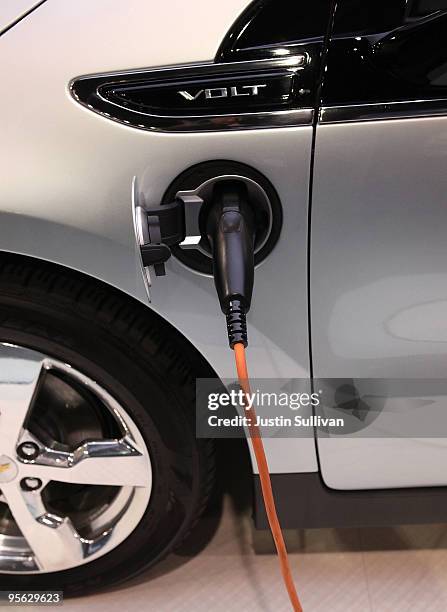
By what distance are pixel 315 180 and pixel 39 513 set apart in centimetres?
58

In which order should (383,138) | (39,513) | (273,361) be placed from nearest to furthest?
(383,138) < (273,361) < (39,513)

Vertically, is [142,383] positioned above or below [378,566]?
above

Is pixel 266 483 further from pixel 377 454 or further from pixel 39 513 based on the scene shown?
pixel 39 513

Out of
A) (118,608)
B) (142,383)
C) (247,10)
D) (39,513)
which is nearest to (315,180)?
(247,10)

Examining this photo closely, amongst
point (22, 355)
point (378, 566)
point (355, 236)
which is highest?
point (355, 236)

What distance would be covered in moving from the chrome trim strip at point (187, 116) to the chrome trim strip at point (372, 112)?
0.02 meters

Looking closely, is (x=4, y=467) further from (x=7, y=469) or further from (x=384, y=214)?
(x=384, y=214)

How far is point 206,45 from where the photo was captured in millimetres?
744

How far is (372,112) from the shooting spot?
0.74 m

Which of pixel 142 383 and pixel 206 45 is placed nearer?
pixel 206 45

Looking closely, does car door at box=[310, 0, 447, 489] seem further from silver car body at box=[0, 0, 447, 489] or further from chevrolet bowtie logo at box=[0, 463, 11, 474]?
chevrolet bowtie logo at box=[0, 463, 11, 474]

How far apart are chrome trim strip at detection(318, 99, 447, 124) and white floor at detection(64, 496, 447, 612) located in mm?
698

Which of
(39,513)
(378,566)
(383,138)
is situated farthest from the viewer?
(378,566)

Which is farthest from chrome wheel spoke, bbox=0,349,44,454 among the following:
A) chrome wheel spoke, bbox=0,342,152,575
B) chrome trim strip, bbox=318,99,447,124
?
chrome trim strip, bbox=318,99,447,124
